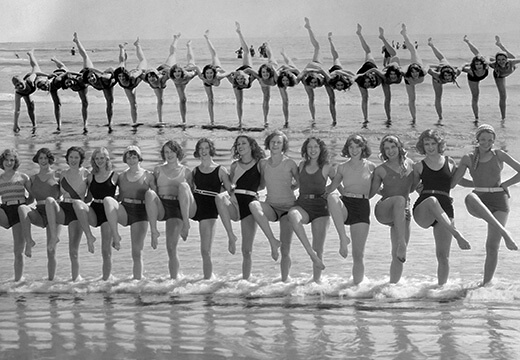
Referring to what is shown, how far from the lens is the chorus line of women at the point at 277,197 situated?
5.83 meters

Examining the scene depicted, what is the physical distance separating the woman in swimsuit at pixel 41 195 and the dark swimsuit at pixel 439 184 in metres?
2.81

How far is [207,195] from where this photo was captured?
20.4 feet

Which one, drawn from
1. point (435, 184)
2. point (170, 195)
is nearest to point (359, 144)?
point (435, 184)

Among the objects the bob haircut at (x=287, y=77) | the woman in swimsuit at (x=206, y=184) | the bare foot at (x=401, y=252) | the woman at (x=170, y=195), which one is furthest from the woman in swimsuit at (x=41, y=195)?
the bob haircut at (x=287, y=77)

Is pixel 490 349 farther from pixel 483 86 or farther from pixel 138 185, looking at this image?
pixel 483 86

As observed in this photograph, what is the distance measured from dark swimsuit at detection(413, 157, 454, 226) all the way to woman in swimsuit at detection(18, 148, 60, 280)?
2.81 meters

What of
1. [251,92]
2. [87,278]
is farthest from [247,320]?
[251,92]

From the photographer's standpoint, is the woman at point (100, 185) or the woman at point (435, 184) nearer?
the woman at point (435, 184)

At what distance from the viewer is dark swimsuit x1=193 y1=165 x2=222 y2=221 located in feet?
20.4

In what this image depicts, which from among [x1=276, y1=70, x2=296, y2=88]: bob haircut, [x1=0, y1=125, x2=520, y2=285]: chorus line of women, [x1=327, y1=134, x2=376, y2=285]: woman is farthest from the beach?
[x1=276, y1=70, x2=296, y2=88]: bob haircut

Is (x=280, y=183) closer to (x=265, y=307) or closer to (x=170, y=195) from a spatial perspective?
Answer: (x=170, y=195)

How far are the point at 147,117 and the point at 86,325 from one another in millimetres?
15946

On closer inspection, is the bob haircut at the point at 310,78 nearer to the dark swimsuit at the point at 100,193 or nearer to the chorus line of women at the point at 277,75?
the chorus line of women at the point at 277,75

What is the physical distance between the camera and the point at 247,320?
204 inches
